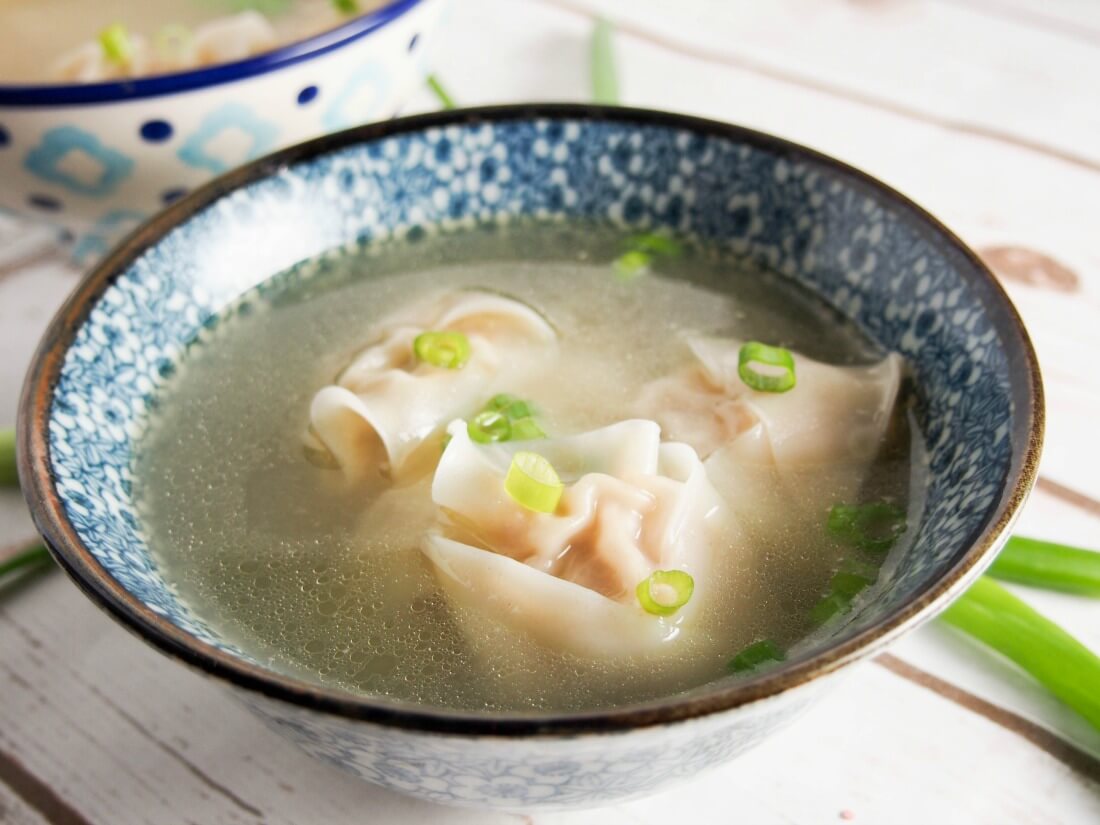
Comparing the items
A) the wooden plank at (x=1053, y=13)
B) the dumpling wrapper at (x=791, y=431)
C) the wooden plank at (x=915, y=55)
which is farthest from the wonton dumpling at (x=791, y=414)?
the wooden plank at (x=1053, y=13)

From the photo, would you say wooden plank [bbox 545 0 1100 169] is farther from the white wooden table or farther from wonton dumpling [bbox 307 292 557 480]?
wonton dumpling [bbox 307 292 557 480]

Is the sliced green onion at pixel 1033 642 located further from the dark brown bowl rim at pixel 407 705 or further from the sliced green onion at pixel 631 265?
the sliced green onion at pixel 631 265

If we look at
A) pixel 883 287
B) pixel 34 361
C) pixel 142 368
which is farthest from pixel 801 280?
pixel 34 361

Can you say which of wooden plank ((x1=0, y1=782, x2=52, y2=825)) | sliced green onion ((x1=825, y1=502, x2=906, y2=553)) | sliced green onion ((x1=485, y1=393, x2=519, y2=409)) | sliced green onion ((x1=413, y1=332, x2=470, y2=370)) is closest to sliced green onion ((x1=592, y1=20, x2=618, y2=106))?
sliced green onion ((x1=413, y1=332, x2=470, y2=370))

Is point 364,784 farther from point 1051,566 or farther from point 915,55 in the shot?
point 915,55

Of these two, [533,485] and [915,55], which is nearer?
[533,485]

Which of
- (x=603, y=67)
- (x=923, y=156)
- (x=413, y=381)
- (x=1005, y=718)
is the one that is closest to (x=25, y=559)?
(x=413, y=381)

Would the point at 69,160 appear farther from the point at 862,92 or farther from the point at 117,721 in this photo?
the point at 862,92
